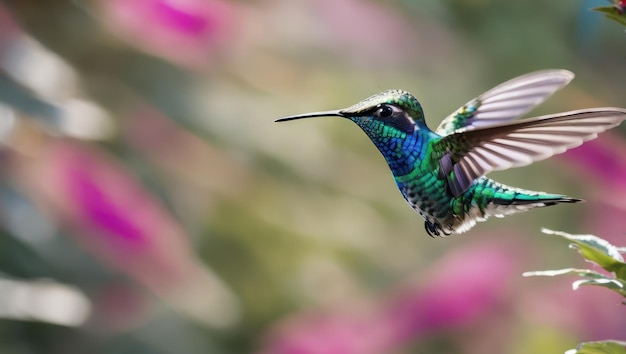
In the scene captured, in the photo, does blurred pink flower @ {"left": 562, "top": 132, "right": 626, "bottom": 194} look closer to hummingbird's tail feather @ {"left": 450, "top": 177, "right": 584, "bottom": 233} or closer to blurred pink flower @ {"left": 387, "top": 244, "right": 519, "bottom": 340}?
blurred pink flower @ {"left": 387, "top": 244, "right": 519, "bottom": 340}

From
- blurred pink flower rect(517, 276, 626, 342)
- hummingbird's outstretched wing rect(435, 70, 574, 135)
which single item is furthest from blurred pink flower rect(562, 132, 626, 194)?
hummingbird's outstretched wing rect(435, 70, 574, 135)

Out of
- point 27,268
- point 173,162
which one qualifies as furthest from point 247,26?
point 27,268

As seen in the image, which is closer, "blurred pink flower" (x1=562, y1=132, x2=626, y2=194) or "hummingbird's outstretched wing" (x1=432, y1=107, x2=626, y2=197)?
"hummingbird's outstretched wing" (x1=432, y1=107, x2=626, y2=197)

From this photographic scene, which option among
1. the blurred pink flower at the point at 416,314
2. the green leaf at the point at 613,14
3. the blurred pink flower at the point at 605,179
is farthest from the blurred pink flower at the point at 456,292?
the green leaf at the point at 613,14

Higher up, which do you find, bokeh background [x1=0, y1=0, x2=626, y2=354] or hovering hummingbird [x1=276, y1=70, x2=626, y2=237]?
bokeh background [x1=0, y1=0, x2=626, y2=354]

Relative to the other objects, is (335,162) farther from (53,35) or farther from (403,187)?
(403,187)

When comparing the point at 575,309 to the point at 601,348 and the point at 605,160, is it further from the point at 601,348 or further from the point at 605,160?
the point at 601,348

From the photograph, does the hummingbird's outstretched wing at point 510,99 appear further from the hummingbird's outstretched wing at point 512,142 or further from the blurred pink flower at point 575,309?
the blurred pink flower at point 575,309
